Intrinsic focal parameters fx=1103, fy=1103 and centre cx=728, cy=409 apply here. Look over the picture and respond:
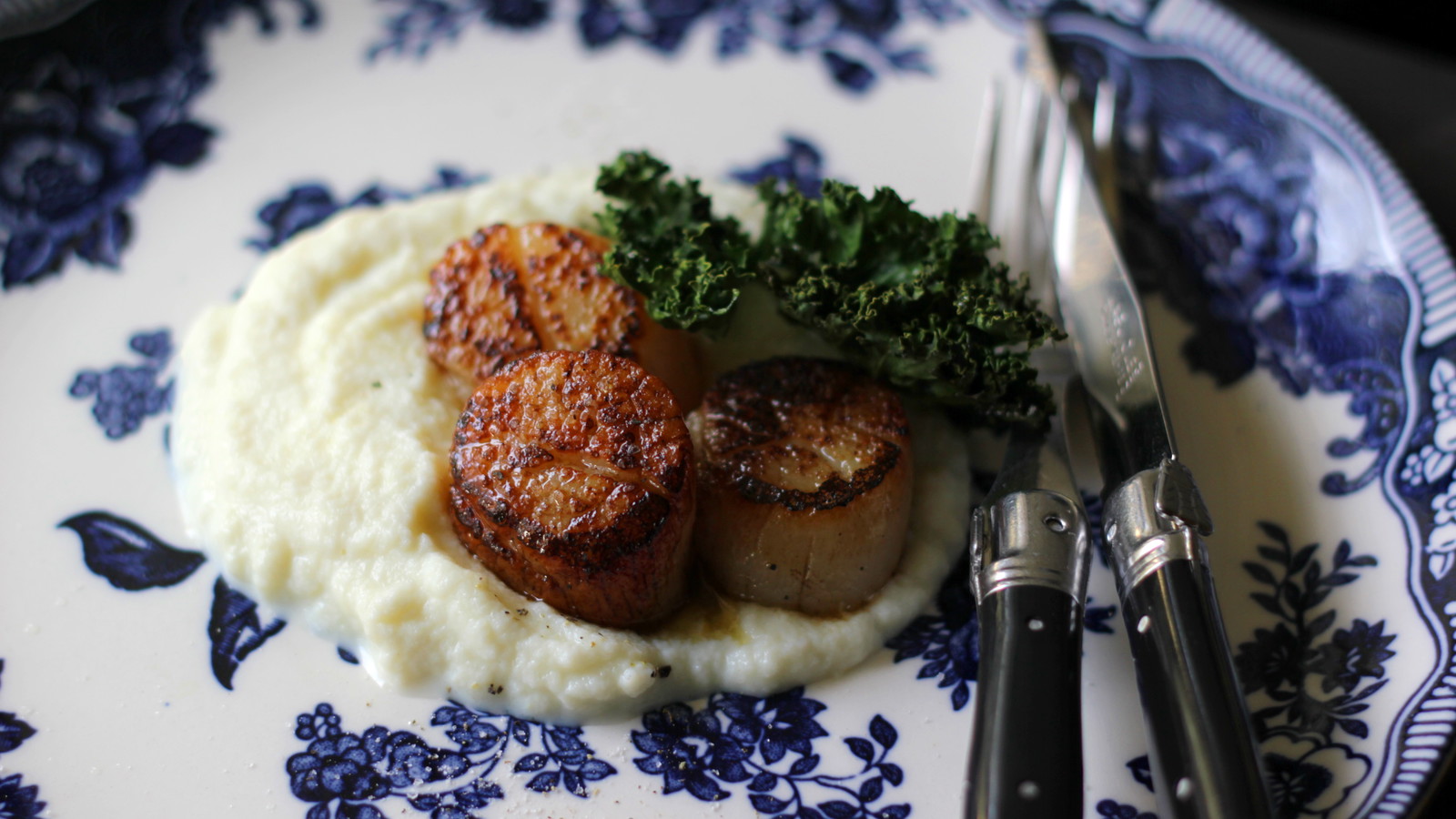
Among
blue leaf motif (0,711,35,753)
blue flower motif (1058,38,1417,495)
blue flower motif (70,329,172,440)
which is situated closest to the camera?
blue leaf motif (0,711,35,753)

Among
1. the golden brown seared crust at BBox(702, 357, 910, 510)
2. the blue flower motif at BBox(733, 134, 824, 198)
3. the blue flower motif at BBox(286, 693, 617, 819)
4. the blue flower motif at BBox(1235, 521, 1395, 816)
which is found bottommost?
the blue flower motif at BBox(286, 693, 617, 819)

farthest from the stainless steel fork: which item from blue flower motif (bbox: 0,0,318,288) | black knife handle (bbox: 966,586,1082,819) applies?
blue flower motif (bbox: 0,0,318,288)

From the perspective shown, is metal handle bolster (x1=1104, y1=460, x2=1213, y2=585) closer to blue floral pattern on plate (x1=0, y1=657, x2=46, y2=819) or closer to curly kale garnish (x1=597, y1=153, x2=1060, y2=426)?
curly kale garnish (x1=597, y1=153, x2=1060, y2=426)

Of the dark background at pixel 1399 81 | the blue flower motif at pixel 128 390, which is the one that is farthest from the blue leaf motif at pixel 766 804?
the dark background at pixel 1399 81

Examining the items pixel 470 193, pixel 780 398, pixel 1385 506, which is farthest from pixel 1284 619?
pixel 470 193

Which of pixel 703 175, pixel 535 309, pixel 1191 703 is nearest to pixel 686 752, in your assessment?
pixel 1191 703

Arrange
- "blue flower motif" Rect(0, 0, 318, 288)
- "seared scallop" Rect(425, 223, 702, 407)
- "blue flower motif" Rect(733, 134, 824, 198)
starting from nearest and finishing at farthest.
Result: "seared scallop" Rect(425, 223, 702, 407) → "blue flower motif" Rect(0, 0, 318, 288) → "blue flower motif" Rect(733, 134, 824, 198)

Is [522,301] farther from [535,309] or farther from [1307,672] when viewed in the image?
[1307,672]
